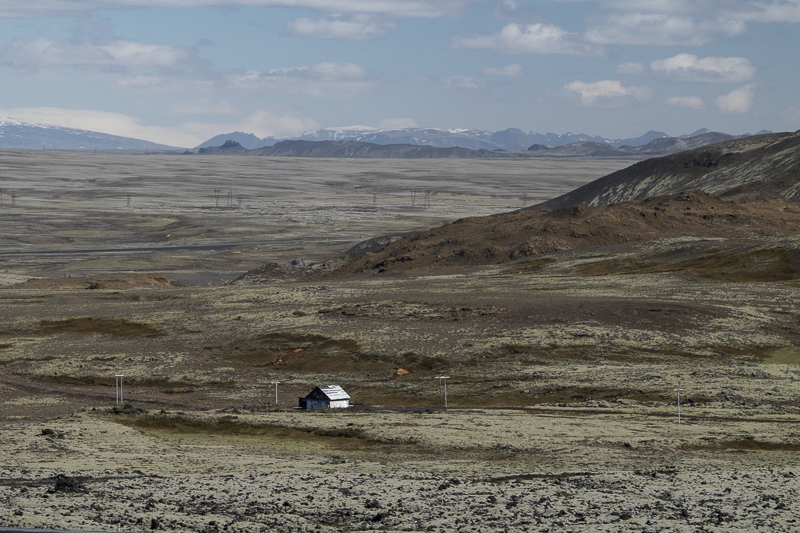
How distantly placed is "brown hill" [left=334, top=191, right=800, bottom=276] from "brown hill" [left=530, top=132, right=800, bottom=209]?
1645cm

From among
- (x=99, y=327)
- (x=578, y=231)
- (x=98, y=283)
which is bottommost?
(x=99, y=327)

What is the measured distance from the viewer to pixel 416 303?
6366 centimetres

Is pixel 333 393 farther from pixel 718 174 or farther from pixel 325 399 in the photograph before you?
pixel 718 174

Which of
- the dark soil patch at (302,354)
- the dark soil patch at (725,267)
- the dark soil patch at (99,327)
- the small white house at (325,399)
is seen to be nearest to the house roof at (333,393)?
the small white house at (325,399)

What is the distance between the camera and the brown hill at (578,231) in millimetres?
93875

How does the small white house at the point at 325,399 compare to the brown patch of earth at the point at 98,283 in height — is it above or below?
below

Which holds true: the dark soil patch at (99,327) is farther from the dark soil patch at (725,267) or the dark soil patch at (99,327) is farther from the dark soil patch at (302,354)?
the dark soil patch at (725,267)

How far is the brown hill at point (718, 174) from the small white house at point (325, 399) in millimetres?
90053

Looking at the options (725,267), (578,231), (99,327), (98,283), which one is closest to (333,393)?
(99,327)

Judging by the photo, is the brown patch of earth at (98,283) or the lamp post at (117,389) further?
the brown patch of earth at (98,283)

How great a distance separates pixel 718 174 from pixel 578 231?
2040 inches

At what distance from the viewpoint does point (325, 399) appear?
40.2 m

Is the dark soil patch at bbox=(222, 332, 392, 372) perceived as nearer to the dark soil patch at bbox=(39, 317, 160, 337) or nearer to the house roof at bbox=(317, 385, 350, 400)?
the dark soil patch at bbox=(39, 317, 160, 337)

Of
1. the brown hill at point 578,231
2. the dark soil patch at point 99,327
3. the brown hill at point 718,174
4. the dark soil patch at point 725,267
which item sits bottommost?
the dark soil patch at point 99,327
